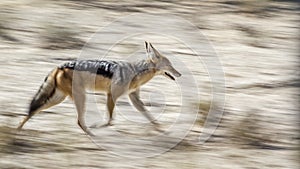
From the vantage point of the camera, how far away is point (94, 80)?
6.77m

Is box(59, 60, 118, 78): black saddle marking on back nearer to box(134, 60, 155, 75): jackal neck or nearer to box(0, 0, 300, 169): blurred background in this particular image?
box(134, 60, 155, 75): jackal neck

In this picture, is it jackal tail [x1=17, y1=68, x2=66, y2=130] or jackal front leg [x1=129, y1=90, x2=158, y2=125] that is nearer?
jackal tail [x1=17, y1=68, x2=66, y2=130]

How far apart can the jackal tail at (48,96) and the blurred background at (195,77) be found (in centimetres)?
20

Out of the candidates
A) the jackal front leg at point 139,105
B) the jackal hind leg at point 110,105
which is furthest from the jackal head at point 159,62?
the jackal hind leg at point 110,105

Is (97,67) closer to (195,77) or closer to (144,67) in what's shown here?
(144,67)

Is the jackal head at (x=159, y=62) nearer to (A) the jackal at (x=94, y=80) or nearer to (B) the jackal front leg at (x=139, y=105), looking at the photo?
(A) the jackal at (x=94, y=80)

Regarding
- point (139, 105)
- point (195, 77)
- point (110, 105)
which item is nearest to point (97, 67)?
point (110, 105)

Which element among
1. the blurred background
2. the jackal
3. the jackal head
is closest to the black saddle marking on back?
the jackal

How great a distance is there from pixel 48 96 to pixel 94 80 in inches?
13.3

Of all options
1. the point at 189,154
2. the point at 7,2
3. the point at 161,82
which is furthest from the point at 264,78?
the point at 7,2

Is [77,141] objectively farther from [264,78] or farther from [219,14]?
[219,14]

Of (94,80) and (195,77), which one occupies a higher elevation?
(94,80)

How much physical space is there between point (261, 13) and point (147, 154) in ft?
8.38

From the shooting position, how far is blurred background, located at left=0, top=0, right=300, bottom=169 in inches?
275
